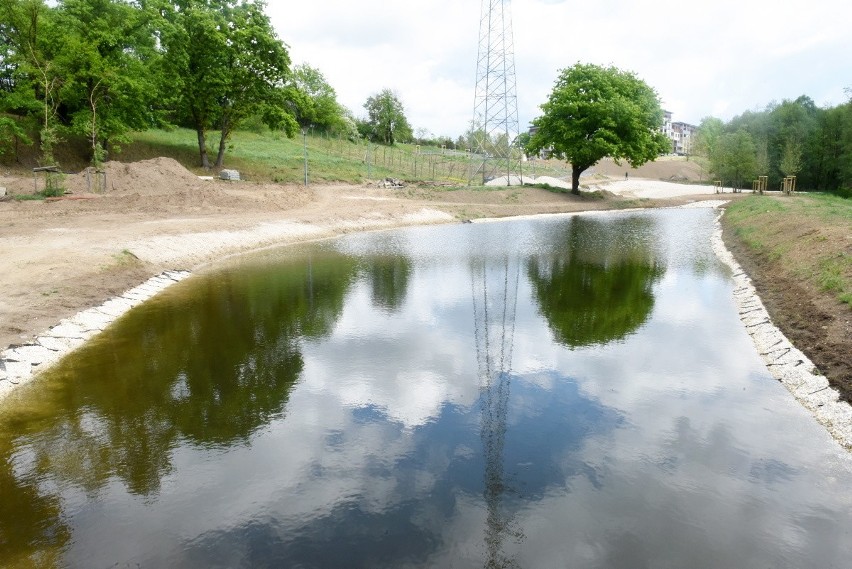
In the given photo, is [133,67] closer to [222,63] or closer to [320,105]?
[222,63]

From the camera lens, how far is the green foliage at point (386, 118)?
335 feet

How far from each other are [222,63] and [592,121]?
3343cm

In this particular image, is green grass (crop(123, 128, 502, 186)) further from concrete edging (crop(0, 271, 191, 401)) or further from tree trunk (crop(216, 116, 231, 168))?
concrete edging (crop(0, 271, 191, 401))

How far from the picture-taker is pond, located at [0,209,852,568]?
6.60 meters

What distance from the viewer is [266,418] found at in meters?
9.85

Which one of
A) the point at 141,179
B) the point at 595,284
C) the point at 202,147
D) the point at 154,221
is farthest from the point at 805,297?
the point at 202,147

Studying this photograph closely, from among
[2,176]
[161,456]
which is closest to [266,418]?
[161,456]

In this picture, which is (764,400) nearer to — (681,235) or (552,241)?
(552,241)

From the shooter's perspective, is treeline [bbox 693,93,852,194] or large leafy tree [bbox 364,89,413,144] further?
large leafy tree [bbox 364,89,413,144]

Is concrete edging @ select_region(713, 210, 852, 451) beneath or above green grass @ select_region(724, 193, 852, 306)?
beneath

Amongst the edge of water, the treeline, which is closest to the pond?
the edge of water

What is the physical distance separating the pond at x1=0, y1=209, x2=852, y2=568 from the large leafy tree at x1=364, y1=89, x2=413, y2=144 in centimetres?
9050

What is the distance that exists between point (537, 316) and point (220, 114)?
40.5m

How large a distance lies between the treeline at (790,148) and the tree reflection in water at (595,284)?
49.4 meters
